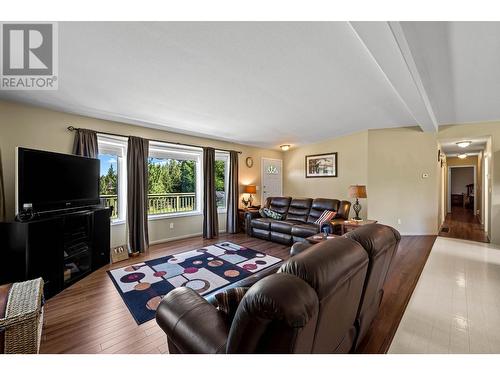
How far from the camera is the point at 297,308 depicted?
71 cm

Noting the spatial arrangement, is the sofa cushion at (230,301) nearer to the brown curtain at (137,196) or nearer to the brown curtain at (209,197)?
the brown curtain at (137,196)

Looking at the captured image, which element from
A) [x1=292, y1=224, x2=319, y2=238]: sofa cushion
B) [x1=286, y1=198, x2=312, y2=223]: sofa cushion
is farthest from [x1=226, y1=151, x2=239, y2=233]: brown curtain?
[x1=292, y1=224, x2=319, y2=238]: sofa cushion

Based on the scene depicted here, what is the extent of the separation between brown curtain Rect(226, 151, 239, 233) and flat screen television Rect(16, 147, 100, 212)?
2.84m

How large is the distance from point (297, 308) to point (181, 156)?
4642mm

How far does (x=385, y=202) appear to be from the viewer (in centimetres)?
516

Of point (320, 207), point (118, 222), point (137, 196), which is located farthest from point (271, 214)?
point (118, 222)

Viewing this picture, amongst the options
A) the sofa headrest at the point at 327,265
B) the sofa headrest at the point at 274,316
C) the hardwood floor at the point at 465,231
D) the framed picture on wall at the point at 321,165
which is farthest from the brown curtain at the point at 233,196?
the hardwood floor at the point at 465,231

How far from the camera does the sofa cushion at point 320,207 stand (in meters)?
4.46

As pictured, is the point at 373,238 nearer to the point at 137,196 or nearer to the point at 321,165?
the point at 137,196

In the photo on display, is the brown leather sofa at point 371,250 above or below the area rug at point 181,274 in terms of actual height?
above

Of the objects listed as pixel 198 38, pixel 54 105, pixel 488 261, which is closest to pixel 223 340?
pixel 198 38

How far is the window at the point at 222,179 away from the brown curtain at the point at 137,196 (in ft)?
6.29

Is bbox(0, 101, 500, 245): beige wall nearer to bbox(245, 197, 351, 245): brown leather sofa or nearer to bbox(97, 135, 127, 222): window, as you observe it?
bbox(97, 135, 127, 222): window

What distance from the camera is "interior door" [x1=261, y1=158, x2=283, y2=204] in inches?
258
